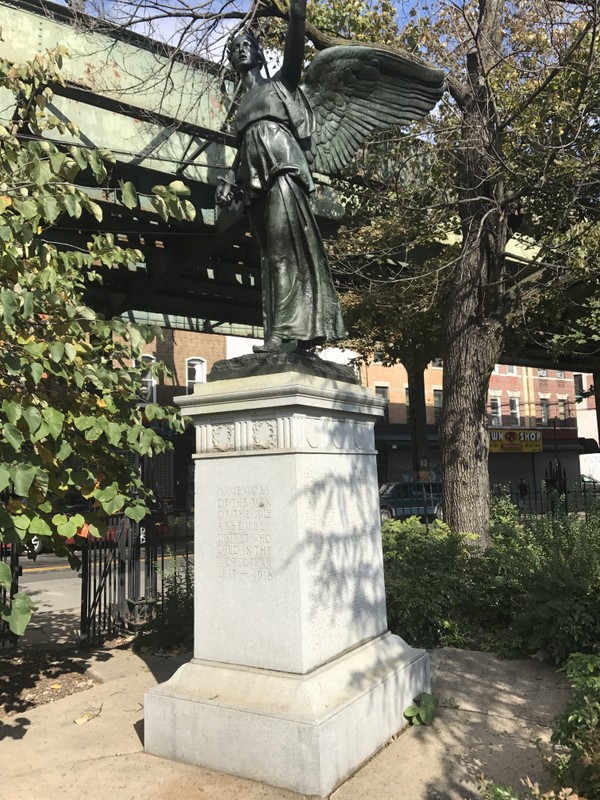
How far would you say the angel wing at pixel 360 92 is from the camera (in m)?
4.85

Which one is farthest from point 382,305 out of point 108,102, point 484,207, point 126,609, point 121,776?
point 121,776

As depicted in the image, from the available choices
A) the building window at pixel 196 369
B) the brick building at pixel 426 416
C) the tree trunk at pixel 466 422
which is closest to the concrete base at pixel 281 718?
the tree trunk at pixel 466 422

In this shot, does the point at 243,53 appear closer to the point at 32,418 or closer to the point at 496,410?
the point at 32,418

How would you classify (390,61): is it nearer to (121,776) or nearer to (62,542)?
(62,542)

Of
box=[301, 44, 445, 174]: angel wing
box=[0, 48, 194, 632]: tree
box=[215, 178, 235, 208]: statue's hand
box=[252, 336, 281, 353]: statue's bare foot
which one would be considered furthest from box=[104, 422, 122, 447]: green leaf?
box=[301, 44, 445, 174]: angel wing

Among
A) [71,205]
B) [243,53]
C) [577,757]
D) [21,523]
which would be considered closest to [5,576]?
[21,523]

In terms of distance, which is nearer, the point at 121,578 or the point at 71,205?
the point at 71,205

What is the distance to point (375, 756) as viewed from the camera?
3982 mm

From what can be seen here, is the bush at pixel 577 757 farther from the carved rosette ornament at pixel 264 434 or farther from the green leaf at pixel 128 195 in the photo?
the green leaf at pixel 128 195

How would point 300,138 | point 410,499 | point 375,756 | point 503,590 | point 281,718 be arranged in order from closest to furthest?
point 281,718
point 375,756
point 300,138
point 503,590
point 410,499

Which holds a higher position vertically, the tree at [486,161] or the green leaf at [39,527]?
the tree at [486,161]

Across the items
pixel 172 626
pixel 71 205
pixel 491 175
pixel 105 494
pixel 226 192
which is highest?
pixel 491 175

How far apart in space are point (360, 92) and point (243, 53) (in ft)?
3.17

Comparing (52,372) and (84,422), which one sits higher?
(52,372)
